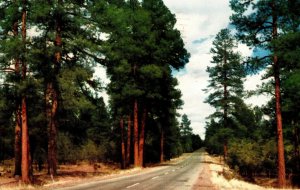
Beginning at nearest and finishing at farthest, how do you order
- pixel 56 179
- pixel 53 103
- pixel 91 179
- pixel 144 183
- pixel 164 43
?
1. pixel 144 183
2. pixel 56 179
3. pixel 91 179
4. pixel 53 103
5. pixel 164 43

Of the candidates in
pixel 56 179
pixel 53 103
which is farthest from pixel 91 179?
pixel 53 103

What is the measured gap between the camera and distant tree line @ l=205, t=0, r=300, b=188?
22953mm

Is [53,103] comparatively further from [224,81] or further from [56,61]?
[224,81]

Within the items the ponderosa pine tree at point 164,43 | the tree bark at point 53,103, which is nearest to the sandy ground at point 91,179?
the tree bark at point 53,103

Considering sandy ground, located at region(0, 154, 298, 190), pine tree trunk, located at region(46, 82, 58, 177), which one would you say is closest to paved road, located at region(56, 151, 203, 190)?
sandy ground, located at region(0, 154, 298, 190)

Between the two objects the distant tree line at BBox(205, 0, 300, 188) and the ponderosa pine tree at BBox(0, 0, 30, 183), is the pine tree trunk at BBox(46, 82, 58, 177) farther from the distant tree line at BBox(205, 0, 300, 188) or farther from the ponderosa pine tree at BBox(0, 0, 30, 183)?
the distant tree line at BBox(205, 0, 300, 188)

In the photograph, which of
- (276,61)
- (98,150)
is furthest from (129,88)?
(98,150)

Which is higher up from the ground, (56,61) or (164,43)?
(164,43)

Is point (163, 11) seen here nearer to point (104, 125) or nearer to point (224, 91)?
point (224, 91)

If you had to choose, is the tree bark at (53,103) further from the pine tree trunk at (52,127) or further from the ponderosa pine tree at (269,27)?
the ponderosa pine tree at (269,27)

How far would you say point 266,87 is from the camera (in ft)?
81.3

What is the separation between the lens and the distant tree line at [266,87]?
22953 millimetres

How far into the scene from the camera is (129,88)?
3853 cm

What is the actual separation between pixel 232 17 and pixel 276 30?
9.70 ft
